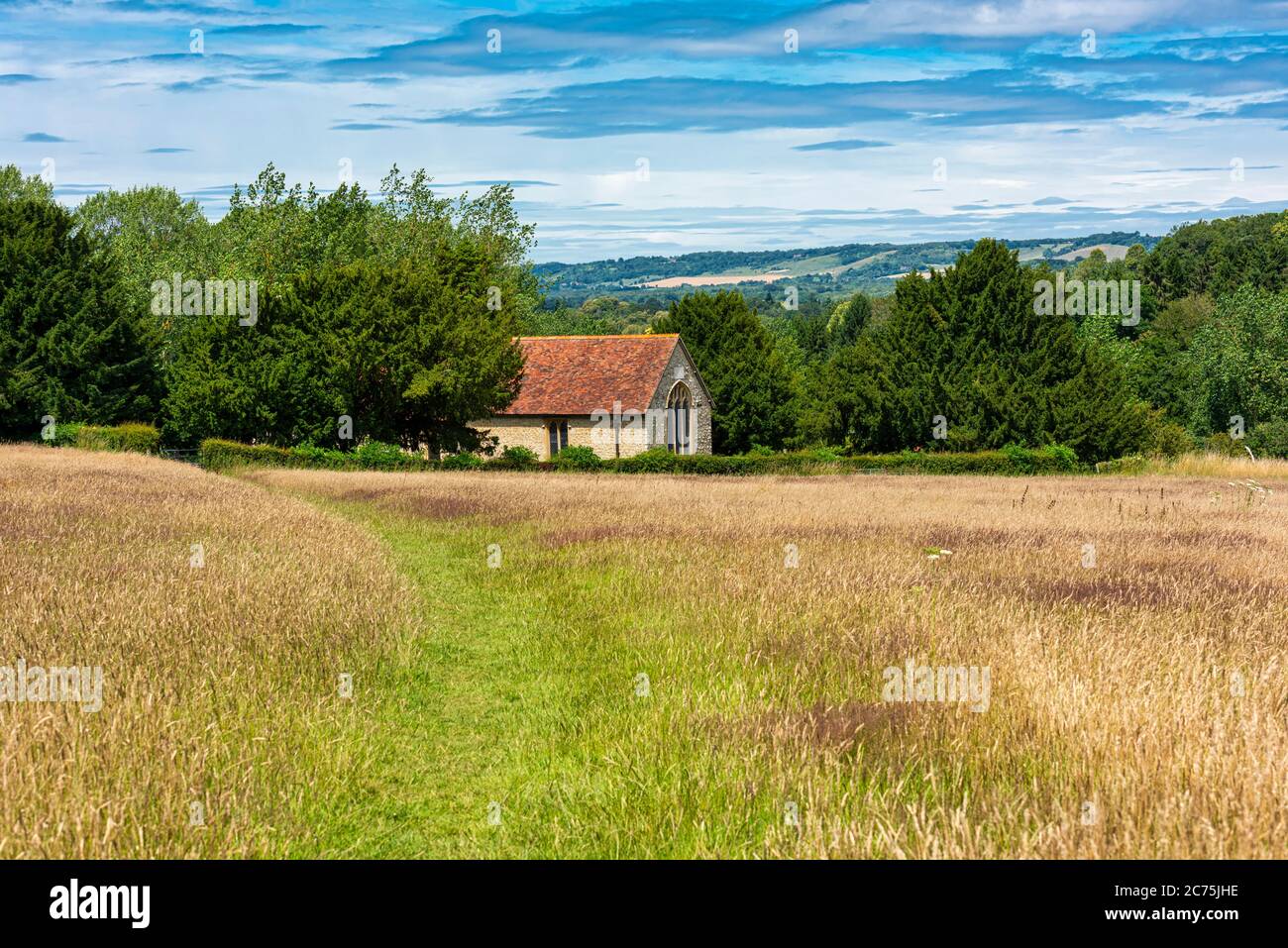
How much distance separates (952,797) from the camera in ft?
17.1

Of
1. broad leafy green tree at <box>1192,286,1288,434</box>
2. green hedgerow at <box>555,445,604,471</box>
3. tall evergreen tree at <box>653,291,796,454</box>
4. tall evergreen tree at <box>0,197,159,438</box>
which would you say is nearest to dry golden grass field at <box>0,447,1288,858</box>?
green hedgerow at <box>555,445,604,471</box>

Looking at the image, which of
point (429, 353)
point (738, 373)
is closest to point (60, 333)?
point (429, 353)

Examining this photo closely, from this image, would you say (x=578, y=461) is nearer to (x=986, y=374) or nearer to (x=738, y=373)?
(x=738, y=373)

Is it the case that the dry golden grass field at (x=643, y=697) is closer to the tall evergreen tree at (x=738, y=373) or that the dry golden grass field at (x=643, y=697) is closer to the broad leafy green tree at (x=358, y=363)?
the broad leafy green tree at (x=358, y=363)

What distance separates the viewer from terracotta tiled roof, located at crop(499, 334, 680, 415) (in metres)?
52.5

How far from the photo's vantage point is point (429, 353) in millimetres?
45812

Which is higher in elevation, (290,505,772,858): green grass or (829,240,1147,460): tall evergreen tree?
(829,240,1147,460): tall evergreen tree

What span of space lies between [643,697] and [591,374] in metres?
47.4

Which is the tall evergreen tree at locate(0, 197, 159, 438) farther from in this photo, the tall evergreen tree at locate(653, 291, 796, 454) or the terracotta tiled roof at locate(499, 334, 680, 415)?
the tall evergreen tree at locate(653, 291, 796, 454)

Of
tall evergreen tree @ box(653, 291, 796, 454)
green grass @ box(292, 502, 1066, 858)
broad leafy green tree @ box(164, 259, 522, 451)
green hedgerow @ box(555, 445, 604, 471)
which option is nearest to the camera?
green grass @ box(292, 502, 1066, 858)

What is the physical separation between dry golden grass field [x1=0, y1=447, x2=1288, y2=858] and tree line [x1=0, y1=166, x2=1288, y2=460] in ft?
106

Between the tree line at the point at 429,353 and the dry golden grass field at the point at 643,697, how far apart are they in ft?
106

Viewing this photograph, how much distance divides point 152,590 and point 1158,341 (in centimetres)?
8900

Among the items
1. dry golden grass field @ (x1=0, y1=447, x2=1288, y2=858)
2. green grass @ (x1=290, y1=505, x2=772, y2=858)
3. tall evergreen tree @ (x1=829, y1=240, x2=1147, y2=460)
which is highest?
tall evergreen tree @ (x1=829, y1=240, x2=1147, y2=460)
